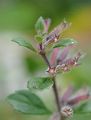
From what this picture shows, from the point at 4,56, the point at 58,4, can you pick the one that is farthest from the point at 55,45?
the point at 58,4

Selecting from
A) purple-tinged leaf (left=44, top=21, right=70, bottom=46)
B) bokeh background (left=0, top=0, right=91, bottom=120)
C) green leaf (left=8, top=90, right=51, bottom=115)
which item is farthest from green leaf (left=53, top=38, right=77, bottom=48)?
bokeh background (left=0, top=0, right=91, bottom=120)

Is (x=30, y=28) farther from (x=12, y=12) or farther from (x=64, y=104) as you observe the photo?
(x=64, y=104)

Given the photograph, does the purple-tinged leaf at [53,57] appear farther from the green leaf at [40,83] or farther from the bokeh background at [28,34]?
the bokeh background at [28,34]

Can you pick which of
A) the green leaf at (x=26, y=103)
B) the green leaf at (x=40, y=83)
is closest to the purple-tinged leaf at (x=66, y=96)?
the green leaf at (x=26, y=103)

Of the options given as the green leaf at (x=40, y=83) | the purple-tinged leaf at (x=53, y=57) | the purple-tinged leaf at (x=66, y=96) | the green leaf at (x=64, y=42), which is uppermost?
the purple-tinged leaf at (x=53, y=57)

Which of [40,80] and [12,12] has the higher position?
[12,12]

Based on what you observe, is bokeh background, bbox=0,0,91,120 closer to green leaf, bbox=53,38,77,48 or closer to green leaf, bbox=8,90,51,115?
green leaf, bbox=8,90,51,115

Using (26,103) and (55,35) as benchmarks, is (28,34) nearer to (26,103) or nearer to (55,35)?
(26,103)
